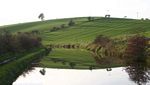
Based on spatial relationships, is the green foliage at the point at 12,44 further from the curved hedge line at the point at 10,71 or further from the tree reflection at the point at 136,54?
the tree reflection at the point at 136,54

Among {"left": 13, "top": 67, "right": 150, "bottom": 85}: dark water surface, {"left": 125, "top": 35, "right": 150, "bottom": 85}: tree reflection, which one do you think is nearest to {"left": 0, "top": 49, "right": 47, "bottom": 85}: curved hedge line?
{"left": 13, "top": 67, "right": 150, "bottom": 85}: dark water surface

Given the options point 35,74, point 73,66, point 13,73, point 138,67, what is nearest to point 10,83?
point 13,73

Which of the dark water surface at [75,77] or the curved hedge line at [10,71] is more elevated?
the curved hedge line at [10,71]

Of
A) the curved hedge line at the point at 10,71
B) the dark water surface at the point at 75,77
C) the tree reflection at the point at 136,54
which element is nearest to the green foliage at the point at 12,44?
the curved hedge line at the point at 10,71

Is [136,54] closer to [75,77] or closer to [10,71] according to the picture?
[75,77]

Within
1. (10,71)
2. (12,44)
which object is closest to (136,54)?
(12,44)

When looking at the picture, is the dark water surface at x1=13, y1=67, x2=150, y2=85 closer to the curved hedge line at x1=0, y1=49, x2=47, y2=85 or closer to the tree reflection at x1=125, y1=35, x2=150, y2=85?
the curved hedge line at x1=0, y1=49, x2=47, y2=85

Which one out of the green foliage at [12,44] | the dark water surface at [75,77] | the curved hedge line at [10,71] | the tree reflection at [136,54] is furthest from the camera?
the green foliage at [12,44]

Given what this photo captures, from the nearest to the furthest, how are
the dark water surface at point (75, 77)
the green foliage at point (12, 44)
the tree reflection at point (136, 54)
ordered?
1. the dark water surface at point (75, 77)
2. the tree reflection at point (136, 54)
3. the green foliage at point (12, 44)

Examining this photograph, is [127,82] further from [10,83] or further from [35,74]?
[35,74]

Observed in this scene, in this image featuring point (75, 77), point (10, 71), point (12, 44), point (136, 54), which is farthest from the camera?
point (12, 44)

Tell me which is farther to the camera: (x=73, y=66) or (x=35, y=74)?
(x=73, y=66)
